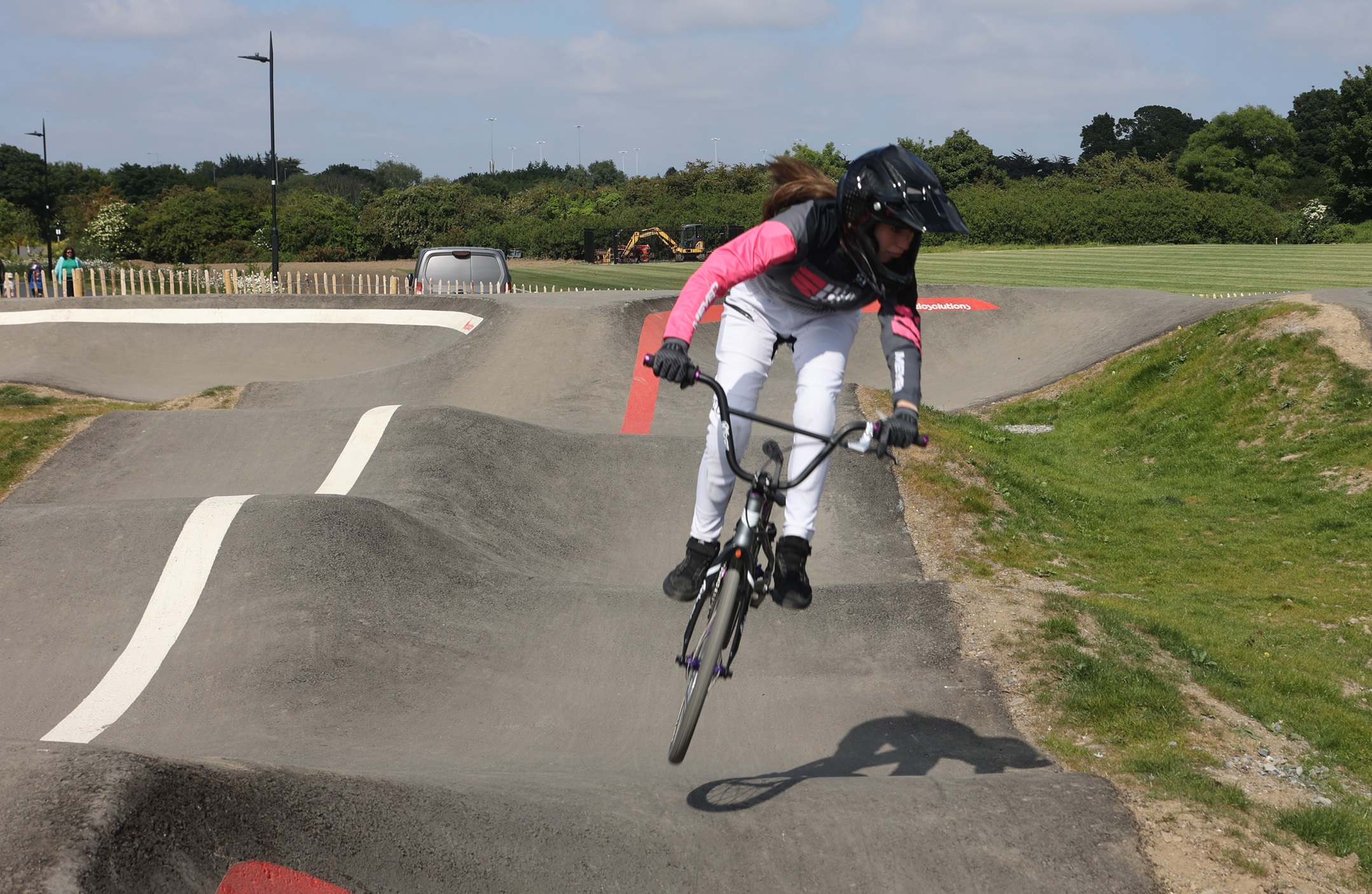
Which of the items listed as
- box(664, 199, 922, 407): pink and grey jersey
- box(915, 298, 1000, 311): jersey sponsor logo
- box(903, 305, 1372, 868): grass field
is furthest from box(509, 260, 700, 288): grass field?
box(664, 199, 922, 407): pink and grey jersey

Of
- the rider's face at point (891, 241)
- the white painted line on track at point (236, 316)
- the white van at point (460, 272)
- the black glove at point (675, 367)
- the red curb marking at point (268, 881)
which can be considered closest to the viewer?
the red curb marking at point (268, 881)

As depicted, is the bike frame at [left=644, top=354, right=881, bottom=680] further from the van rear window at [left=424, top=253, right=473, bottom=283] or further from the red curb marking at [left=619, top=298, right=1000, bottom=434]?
the van rear window at [left=424, top=253, right=473, bottom=283]

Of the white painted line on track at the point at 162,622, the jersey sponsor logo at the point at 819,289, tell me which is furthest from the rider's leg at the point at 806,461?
the white painted line on track at the point at 162,622

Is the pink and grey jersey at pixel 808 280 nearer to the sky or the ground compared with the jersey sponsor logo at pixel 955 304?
nearer to the sky

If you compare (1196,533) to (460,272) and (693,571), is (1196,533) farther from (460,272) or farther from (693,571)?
(460,272)

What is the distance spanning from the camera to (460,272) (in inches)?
1120

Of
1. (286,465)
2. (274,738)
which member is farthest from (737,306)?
(286,465)

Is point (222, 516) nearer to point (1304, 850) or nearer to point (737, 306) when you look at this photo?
point (737, 306)

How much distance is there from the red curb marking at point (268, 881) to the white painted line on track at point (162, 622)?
365 centimetres

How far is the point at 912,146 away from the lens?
71.7m

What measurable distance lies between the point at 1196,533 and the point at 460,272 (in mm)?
20305

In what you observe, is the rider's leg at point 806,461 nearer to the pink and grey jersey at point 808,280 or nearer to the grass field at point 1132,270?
the pink and grey jersey at point 808,280

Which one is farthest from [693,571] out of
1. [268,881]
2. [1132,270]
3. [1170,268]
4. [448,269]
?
[1170,268]

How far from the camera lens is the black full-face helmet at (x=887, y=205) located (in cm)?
498
